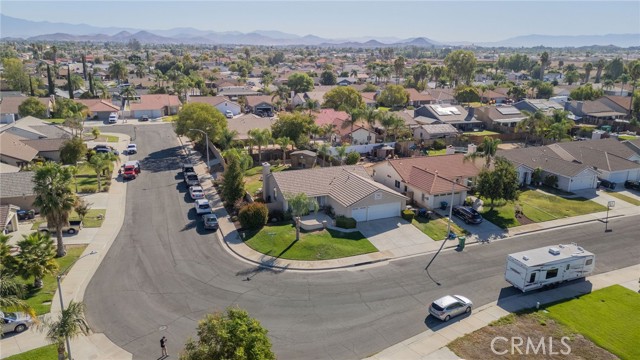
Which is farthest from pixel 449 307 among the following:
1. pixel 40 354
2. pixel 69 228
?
pixel 69 228

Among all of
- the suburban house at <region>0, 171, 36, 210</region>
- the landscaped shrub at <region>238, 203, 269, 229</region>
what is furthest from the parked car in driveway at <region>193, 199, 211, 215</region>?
the suburban house at <region>0, 171, 36, 210</region>

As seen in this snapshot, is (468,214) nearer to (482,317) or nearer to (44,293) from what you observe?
(482,317)

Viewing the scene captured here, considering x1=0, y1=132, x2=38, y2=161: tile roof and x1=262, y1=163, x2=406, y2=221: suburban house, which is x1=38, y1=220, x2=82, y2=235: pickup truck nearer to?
x1=262, y1=163, x2=406, y2=221: suburban house

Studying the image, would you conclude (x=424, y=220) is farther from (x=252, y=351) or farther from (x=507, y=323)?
(x=252, y=351)

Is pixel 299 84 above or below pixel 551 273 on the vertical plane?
above

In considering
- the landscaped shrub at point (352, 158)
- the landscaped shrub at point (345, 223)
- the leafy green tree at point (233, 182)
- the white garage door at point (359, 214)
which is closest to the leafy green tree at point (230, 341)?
the landscaped shrub at point (345, 223)

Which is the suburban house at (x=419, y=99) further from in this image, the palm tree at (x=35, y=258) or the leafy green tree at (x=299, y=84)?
the palm tree at (x=35, y=258)
